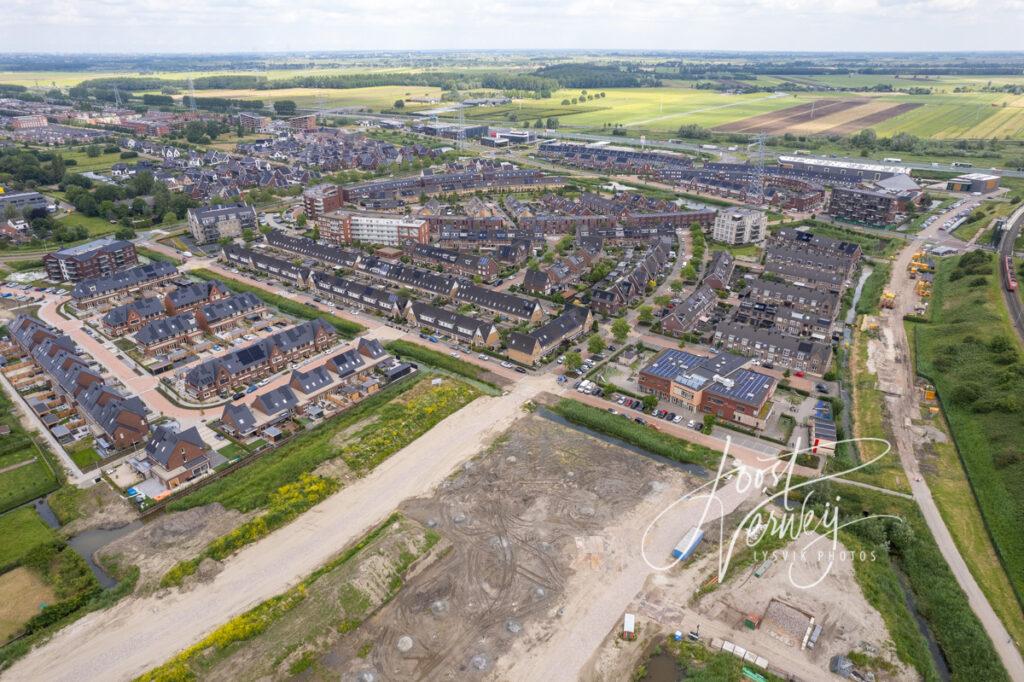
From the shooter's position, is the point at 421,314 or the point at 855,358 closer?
the point at 855,358

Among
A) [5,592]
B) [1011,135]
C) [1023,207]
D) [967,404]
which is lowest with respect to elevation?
[5,592]

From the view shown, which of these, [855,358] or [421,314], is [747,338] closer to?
[855,358]

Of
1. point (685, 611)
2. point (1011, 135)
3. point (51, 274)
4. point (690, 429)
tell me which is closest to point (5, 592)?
point (685, 611)

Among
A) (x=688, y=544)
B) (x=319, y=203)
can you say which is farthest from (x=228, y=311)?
(x=688, y=544)

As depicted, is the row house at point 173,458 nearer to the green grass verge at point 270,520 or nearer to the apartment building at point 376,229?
the green grass verge at point 270,520


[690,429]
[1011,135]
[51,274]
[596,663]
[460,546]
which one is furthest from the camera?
[1011,135]

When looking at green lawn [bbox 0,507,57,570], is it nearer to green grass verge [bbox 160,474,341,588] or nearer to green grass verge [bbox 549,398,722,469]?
green grass verge [bbox 160,474,341,588]
